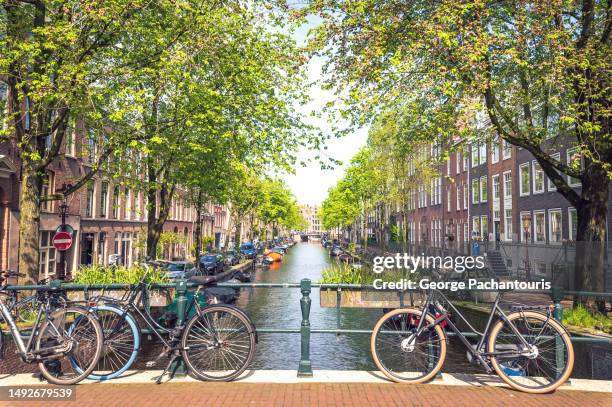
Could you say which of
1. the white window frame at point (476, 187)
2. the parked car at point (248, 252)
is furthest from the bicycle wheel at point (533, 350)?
the parked car at point (248, 252)

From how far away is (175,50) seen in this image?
1292cm

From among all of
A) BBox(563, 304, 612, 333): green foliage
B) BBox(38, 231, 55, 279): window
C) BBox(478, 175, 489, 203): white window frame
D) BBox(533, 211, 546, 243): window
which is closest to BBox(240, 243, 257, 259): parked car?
BBox(478, 175, 489, 203): white window frame

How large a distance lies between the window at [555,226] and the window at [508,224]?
5.68 m

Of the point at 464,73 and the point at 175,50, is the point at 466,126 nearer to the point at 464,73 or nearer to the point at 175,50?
the point at 464,73

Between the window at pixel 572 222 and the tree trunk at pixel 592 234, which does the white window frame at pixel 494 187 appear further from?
the tree trunk at pixel 592 234

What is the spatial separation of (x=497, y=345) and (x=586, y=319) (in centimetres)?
808

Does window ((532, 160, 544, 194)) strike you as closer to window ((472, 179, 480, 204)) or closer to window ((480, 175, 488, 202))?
window ((480, 175, 488, 202))

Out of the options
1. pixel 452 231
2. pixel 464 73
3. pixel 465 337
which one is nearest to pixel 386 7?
pixel 464 73

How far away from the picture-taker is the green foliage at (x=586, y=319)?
11.6m

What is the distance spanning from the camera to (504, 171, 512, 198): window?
35.2 meters

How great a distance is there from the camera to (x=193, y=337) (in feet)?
18.4

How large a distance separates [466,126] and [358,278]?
551cm

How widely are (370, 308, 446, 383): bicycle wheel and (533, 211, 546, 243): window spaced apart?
28372 millimetres

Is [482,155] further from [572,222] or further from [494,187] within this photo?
[572,222]
